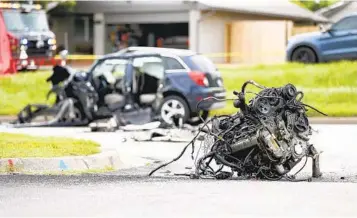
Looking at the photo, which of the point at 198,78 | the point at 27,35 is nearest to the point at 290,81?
the point at 198,78

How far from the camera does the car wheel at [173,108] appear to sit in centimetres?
2150

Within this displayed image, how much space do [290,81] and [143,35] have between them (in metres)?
20.1

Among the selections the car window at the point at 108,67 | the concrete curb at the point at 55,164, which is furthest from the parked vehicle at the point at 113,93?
the concrete curb at the point at 55,164

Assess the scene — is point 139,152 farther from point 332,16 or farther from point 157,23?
point 332,16

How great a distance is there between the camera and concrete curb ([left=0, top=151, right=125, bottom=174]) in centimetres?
1330

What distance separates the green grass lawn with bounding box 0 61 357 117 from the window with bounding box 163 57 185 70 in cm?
333

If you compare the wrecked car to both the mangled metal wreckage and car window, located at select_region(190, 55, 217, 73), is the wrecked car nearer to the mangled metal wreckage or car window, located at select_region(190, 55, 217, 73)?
the mangled metal wreckage

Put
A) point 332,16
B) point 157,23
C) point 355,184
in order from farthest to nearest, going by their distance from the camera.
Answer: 1. point 332,16
2. point 157,23
3. point 355,184

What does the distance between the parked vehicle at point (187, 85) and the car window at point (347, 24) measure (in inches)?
348

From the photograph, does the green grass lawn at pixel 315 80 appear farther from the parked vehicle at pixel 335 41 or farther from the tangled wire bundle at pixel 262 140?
the tangled wire bundle at pixel 262 140

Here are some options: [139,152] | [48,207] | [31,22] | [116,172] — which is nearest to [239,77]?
[31,22]

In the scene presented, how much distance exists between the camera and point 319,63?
30.6m

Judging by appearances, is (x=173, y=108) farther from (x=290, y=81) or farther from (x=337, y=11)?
(x=337, y=11)

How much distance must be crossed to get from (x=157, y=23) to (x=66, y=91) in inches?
964
